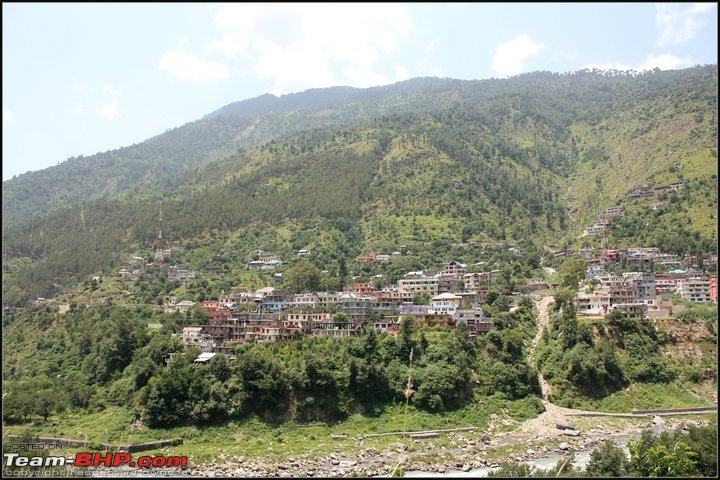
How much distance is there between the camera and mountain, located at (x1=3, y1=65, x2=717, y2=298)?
69.4m

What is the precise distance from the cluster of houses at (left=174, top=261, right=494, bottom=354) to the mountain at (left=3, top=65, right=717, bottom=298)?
10333 mm

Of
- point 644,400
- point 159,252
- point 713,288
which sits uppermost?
point 159,252

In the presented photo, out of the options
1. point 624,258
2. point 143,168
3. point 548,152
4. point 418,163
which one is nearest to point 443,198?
point 418,163

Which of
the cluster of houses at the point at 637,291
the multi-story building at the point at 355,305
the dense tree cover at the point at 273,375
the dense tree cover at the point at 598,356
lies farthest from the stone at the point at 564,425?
the multi-story building at the point at 355,305

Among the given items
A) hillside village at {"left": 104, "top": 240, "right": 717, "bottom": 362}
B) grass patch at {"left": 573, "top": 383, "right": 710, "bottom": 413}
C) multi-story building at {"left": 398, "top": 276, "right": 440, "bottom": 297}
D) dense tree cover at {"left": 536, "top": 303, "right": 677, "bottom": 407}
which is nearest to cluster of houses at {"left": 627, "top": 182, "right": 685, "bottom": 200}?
hillside village at {"left": 104, "top": 240, "right": 717, "bottom": 362}

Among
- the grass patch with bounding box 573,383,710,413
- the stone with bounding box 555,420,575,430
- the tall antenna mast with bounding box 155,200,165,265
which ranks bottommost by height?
the stone with bounding box 555,420,575,430

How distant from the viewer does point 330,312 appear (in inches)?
1794

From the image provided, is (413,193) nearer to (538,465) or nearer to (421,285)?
(421,285)

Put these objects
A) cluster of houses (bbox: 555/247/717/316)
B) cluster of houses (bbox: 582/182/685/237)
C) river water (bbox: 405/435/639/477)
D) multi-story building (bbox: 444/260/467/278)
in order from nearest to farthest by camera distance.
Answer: river water (bbox: 405/435/639/477)
cluster of houses (bbox: 555/247/717/316)
multi-story building (bbox: 444/260/467/278)
cluster of houses (bbox: 582/182/685/237)

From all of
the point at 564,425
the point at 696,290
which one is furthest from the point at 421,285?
the point at 696,290

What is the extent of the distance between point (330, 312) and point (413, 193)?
41655 mm

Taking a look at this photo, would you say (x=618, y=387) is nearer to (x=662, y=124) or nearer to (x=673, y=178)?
(x=673, y=178)

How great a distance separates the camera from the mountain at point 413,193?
228 feet

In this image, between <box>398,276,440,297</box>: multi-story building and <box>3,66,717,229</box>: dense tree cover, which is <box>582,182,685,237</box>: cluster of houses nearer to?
<box>3,66,717,229</box>: dense tree cover
